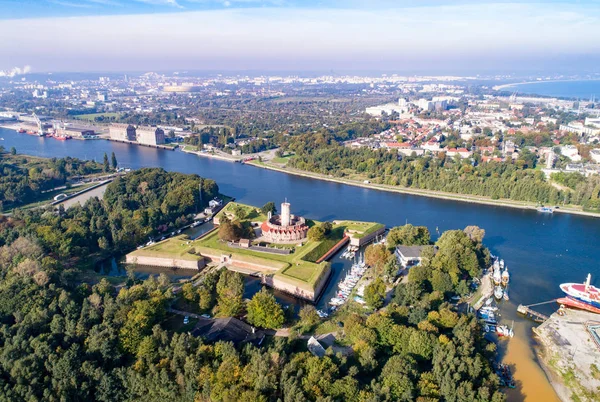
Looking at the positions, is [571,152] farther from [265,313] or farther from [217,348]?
[217,348]

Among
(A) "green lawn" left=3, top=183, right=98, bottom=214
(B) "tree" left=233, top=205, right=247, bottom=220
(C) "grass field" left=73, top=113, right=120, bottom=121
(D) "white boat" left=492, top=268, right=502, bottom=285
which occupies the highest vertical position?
(C) "grass field" left=73, top=113, right=120, bottom=121

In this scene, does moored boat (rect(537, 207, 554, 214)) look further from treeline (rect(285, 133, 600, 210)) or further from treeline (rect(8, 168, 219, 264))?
treeline (rect(8, 168, 219, 264))

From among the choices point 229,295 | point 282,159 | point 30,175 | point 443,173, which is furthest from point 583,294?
point 30,175

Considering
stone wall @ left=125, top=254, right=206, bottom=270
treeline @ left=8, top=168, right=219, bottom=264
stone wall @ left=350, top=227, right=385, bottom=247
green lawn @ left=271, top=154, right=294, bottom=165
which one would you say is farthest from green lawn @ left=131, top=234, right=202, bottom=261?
green lawn @ left=271, top=154, right=294, bottom=165

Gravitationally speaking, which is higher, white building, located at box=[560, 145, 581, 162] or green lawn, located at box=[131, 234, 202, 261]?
white building, located at box=[560, 145, 581, 162]

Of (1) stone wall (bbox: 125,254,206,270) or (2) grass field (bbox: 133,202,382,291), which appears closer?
(2) grass field (bbox: 133,202,382,291)

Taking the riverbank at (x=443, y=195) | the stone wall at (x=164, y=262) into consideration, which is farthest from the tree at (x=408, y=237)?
the riverbank at (x=443, y=195)

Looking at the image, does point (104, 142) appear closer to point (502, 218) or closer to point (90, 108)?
point (90, 108)
